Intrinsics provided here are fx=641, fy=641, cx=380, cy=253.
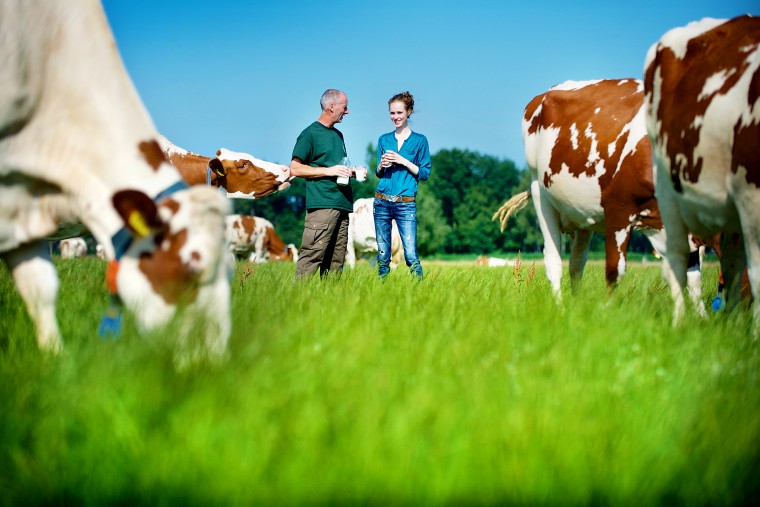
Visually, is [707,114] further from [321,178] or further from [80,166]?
[321,178]

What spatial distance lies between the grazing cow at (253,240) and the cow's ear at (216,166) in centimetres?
1802

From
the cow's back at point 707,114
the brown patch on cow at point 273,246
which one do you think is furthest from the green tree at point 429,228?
the cow's back at point 707,114

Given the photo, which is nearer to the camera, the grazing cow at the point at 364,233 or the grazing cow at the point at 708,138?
the grazing cow at the point at 708,138

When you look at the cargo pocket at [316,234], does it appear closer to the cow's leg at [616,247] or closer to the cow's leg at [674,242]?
the cow's leg at [616,247]

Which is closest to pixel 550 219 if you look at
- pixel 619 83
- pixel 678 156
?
pixel 619 83

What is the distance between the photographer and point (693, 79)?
4395mm

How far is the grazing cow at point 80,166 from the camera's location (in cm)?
301

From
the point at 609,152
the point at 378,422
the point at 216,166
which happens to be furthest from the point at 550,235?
the point at 378,422

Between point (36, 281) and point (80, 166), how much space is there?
80cm

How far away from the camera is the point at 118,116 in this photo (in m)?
3.56

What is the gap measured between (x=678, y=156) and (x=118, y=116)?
3600 mm

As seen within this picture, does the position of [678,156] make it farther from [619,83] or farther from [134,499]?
[134,499]

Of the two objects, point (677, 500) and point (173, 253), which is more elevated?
point (173, 253)

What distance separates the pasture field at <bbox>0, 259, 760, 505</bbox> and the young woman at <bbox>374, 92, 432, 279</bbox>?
424 cm
